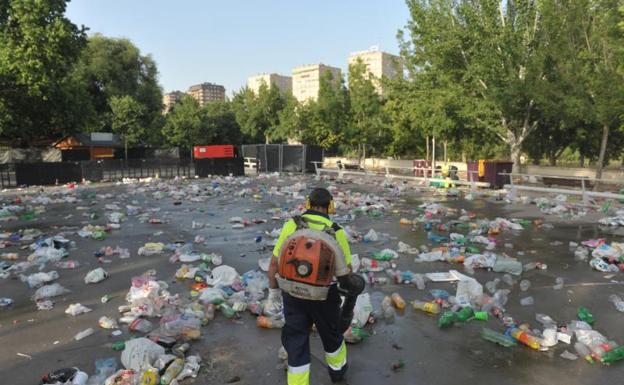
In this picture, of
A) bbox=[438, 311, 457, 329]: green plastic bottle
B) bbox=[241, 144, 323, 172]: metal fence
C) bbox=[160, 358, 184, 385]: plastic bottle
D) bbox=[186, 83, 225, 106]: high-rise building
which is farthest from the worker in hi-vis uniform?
bbox=[186, 83, 225, 106]: high-rise building

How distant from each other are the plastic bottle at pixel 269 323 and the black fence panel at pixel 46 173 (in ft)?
67.1

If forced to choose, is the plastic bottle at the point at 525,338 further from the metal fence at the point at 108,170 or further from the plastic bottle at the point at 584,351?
the metal fence at the point at 108,170

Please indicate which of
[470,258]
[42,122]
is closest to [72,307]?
[470,258]

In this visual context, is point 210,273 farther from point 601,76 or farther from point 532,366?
point 601,76

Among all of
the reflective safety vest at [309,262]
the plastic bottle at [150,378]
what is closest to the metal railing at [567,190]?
the reflective safety vest at [309,262]

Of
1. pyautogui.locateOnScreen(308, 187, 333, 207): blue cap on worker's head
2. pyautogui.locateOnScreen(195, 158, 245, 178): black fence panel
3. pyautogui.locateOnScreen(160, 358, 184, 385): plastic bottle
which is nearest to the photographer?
pyautogui.locateOnScreen(308, 187, 333, 207): blue cap on worker's head

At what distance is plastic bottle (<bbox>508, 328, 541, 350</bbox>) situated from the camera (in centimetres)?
407

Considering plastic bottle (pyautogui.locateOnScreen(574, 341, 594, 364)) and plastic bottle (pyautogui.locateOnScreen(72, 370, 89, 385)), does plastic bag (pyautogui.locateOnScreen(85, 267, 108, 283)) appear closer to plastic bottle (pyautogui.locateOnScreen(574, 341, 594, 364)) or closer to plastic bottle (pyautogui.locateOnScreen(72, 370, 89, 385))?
plastic bottle (pyautogui.locateOnScreen(72, 370, 89, 385))

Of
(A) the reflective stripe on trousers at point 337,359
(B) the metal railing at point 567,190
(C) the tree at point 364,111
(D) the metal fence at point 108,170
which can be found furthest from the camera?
(C) the tree at point 364,111

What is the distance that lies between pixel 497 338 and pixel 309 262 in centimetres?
234

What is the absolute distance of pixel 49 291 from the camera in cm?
555

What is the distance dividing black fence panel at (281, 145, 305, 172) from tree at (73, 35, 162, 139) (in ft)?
68.9

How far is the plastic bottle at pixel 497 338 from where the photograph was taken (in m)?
4.13

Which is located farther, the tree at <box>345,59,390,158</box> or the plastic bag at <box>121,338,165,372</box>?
the tree at <box>345,59,390,158</box>
